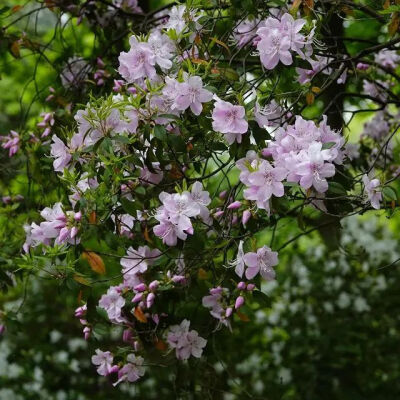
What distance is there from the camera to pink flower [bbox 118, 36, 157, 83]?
2133 millimetres

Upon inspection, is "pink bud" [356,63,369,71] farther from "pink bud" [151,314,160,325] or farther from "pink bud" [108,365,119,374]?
"pink bud" [108,365,119,374]

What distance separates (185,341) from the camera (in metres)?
2.48

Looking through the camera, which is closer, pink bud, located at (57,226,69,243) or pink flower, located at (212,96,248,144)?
pink flower, located at (212,96,248,144)

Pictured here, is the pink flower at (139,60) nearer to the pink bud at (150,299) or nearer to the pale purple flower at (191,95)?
the pale purple flower at (191,95)

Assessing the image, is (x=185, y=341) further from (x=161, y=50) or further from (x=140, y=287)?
(x=161, y=50)

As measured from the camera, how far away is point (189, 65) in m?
2.01

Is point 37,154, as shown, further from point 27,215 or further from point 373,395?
point 373,395

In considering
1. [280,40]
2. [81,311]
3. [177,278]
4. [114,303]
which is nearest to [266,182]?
[280,40]

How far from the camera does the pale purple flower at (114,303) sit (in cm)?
233

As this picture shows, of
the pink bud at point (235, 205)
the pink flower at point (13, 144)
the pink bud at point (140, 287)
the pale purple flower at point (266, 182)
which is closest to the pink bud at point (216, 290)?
the pink bud at point (140, 287)

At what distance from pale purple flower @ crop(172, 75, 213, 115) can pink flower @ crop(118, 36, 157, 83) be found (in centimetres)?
20

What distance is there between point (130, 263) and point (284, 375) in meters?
2.50

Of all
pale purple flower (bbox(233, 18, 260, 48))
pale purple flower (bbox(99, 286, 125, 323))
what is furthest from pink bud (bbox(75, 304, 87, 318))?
pale purple flower (bbox(233, 18, 260, 48))

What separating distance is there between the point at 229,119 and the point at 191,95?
15 centimetres
